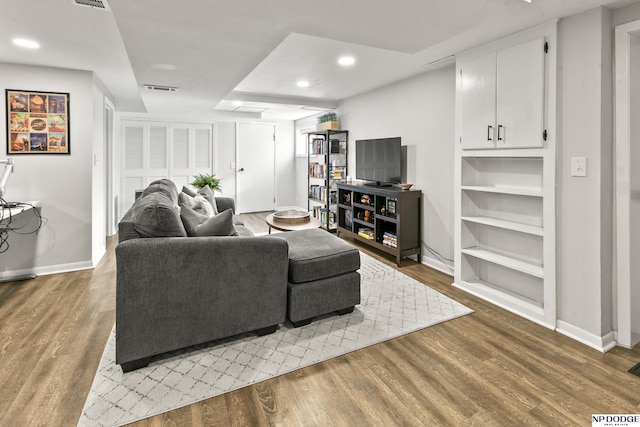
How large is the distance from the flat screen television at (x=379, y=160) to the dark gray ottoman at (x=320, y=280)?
1.90 m

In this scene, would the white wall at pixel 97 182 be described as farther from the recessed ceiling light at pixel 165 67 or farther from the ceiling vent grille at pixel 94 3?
the ceiling vent grille at pixel 94 3

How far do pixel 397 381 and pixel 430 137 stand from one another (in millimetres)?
2816

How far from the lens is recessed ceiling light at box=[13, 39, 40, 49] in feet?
9.21

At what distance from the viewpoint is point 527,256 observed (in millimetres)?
2920

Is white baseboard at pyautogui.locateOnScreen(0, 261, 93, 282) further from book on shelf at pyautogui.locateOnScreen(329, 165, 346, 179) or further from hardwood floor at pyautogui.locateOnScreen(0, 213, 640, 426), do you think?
book on shelf at pyautogui.locateOnScreen(329, 165, 346, 179)

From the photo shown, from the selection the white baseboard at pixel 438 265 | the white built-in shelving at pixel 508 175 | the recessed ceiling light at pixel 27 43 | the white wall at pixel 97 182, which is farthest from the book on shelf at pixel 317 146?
the recessed ceiling light at pixel 27 43

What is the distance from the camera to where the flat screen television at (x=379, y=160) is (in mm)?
4316

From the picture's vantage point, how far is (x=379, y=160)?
182 inches

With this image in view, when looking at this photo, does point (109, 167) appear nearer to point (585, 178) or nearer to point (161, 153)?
point (161, 153)

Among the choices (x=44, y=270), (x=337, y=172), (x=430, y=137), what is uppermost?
(x=430, y=137)

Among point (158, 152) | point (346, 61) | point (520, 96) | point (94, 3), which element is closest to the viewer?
point (94, 3)

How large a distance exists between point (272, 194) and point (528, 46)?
6.17 metres

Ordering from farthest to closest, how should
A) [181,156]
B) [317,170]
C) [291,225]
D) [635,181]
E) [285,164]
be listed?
[285,164]
[181,156]
[317,170]
[291,225]
[635,181]

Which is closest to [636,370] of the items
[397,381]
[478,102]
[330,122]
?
[397,381]
